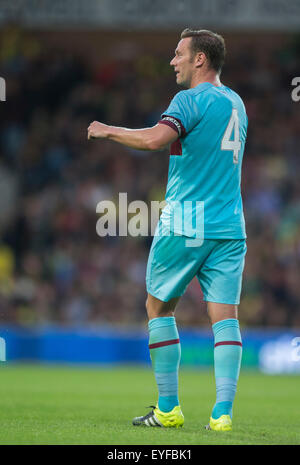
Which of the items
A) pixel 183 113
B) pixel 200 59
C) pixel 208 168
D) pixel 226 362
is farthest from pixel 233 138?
pixel 226 362

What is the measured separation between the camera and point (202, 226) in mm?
4836

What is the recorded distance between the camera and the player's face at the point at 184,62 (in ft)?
16.2

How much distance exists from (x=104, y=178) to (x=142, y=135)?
1116 cm

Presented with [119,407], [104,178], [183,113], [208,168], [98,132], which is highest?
[104,178]

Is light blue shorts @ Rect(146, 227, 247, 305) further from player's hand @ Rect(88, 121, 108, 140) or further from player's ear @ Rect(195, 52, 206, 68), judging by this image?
player's ear @ Rect(195, 52, 206, 68)

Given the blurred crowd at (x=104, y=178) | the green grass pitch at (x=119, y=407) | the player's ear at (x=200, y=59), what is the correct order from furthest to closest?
the blurred crowd at (x=104, y=178) < the player's ear at (x=200, y=59) < the green grass pitch at (x=119, y=407)

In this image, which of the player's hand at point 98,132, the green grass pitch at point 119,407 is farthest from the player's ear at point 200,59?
the green grass pitch at point 119,407

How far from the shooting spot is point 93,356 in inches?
507

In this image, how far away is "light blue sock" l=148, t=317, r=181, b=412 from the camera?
16.1 ft

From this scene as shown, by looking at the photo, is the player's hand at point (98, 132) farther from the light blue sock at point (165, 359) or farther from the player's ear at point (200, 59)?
the light blue sock at point (165, 359)

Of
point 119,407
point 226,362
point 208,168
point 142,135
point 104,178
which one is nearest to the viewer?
point 142,135

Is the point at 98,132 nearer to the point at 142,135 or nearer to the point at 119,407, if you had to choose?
the point at 142,135

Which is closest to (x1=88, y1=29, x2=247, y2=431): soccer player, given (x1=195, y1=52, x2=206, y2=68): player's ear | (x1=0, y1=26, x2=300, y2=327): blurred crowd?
(x1=195, y1=52, x2=206, y2=68): player's ear

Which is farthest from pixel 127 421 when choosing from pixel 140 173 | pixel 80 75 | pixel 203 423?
pixel 80 75
